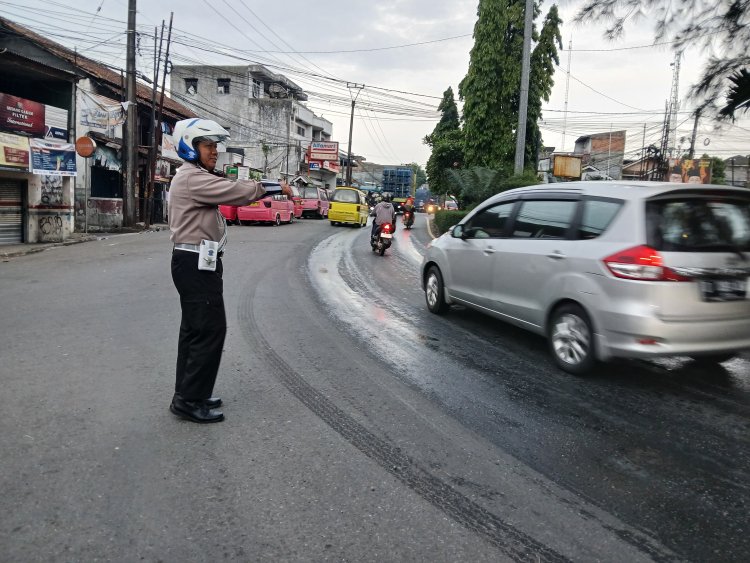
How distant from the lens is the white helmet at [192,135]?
3.72m

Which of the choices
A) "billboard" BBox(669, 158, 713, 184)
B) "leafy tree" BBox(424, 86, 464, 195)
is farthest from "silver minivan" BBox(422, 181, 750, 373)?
"billboard" BBox(669, 158, 713, 184)

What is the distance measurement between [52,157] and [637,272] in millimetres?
16309

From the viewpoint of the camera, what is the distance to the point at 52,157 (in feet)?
52.4

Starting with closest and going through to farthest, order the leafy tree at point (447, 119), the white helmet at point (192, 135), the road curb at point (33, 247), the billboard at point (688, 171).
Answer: the white helmet at point (192, 135)
the road curb at point (33, 247)
the billboard at point (688, 171)
the leafy tree at point (447, 119)

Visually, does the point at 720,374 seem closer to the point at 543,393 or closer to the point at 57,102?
the point at 543,393

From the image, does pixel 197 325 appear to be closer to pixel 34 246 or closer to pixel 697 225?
pixel 697 225

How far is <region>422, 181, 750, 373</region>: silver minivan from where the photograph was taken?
450 cm

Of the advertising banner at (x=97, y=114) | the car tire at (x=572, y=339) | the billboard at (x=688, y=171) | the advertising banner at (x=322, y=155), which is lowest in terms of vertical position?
the car tire at (x=572, y=339)

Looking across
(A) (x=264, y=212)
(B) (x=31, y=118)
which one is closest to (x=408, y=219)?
(A) (x=264, y=212)

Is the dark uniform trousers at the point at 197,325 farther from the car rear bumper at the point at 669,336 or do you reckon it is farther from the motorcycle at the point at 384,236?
the motorcycle at the point at 384,236

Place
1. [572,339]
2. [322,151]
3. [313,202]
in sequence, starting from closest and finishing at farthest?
[572,339] < [313,202] < [322,151]

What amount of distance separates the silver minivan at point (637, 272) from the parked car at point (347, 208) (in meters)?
21.1

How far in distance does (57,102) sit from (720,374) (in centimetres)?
2029

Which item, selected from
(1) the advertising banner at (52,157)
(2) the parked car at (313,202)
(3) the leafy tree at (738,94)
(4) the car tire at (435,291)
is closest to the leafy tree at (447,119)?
(2) the parked car at (313,202)
